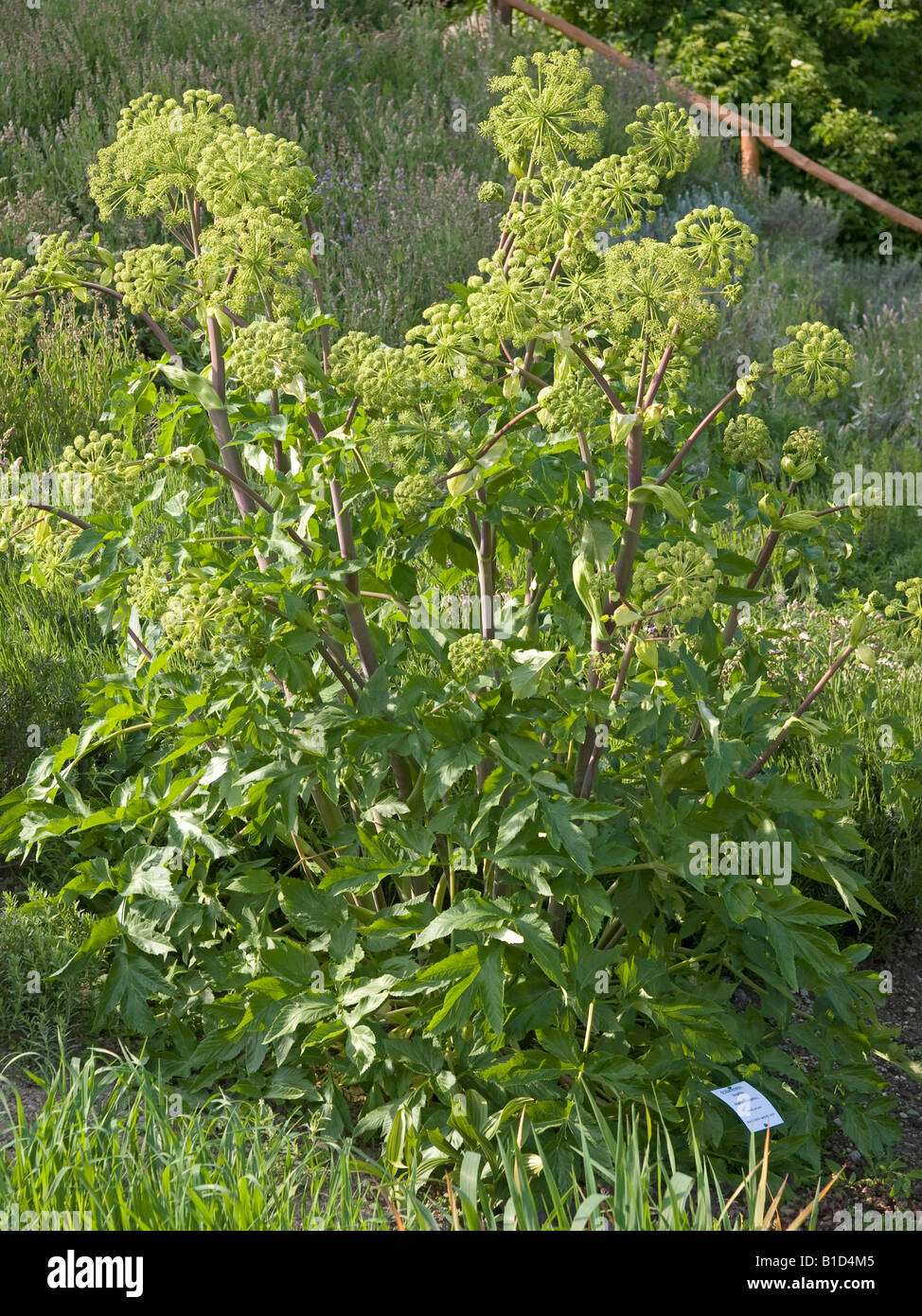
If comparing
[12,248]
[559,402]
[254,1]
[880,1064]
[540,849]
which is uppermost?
[254,1]

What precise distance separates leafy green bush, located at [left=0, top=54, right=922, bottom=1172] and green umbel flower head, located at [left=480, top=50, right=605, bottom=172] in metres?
0.01

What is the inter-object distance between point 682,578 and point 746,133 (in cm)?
938

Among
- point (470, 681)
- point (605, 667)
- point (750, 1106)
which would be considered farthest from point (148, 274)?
point (750, 1106)

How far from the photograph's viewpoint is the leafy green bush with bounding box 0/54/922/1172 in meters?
2.32

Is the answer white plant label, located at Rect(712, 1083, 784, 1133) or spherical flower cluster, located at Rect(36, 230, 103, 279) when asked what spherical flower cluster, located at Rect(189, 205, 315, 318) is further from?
white plant label, located at Rect(712, 1083, 784, 1133)

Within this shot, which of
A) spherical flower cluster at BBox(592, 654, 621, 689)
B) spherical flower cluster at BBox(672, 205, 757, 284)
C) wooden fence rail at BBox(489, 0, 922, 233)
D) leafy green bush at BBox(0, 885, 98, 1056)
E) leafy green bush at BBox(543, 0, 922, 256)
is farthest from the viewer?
leafy green bush at BBox(543, 0, 922, 256)

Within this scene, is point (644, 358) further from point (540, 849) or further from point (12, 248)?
point (12, 248)

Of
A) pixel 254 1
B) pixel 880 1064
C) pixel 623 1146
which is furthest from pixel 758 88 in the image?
pixel 623 1146

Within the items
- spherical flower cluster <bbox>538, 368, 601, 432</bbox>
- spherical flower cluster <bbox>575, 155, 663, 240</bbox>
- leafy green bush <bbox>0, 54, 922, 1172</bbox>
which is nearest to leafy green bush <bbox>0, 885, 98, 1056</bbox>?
leafy green bush <bbox>0, 54, 922, 1172</bbox>

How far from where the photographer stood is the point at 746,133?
1041 cm

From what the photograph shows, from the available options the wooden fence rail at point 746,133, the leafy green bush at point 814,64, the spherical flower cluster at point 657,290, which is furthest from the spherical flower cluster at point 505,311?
the leafy green bush at point 814,64

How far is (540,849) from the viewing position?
2.42 meters

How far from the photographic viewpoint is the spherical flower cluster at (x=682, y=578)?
216 cm

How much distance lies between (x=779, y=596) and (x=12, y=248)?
4.36 metres
